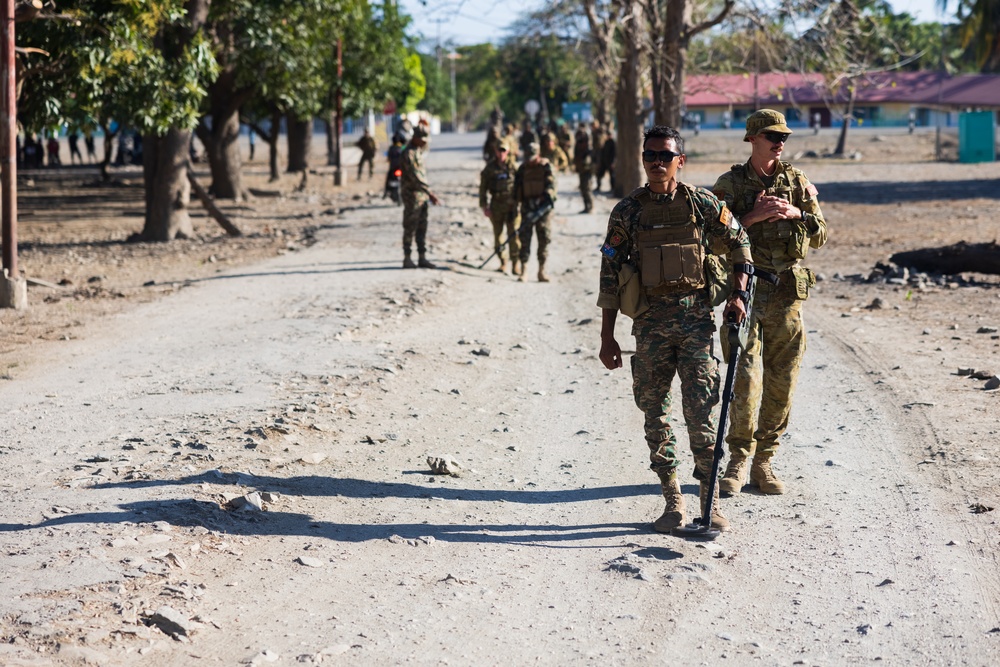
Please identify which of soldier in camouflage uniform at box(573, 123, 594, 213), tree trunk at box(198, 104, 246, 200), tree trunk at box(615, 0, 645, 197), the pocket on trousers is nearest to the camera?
the pocket on trousers

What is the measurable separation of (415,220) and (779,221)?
9323mm

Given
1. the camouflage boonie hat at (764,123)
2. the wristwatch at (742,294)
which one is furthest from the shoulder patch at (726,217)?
the camouflage boonie hat at (764,123)

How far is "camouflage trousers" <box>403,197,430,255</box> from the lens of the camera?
14.6 metres

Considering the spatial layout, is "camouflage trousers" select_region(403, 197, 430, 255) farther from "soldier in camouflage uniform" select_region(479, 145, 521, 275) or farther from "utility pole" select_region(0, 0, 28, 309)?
"utility pole" select_region(0, 0, 28, 309)

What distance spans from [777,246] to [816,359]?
407cm

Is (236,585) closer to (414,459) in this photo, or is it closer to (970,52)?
(414,459)

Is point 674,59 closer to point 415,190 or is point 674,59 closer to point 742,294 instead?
point 415,190

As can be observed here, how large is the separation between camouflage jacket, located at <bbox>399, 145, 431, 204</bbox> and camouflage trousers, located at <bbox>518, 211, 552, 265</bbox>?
4.20 ft

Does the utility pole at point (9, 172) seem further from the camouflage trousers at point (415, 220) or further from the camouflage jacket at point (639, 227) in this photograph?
the camouflage jacket at point (639, 227)

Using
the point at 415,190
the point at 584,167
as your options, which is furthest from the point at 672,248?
the point at 584,167

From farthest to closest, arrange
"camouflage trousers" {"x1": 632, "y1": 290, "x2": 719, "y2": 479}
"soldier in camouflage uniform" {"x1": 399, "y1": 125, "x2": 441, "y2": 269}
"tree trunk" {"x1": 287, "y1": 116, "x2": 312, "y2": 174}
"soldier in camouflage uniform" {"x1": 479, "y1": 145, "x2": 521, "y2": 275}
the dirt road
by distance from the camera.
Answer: "tree trunk" {"x1": 287, "y1": 116, "x2": 312, "y2": 174}, "soldier in camouflage uniform" {"x1": 479, "y1": 145, "x2": 521, "y2": 275}, "soldier in camouflage uniform" {"x1": 399, "y1": 125, "x2": 441, "y2": 269}, "camouflage trousers" {"x1": 632, "y1": 290, "x2": 719, "y2": 479}, the dirt road

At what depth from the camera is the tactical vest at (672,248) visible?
5.28 metres

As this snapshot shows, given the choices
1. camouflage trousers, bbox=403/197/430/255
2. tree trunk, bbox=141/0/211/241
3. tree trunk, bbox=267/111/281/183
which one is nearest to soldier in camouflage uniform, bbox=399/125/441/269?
camouflage trousers, bbox=403/197/430/255

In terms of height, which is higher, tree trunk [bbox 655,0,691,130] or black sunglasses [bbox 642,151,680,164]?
tree trunk [bbox 655,0,691,130]
